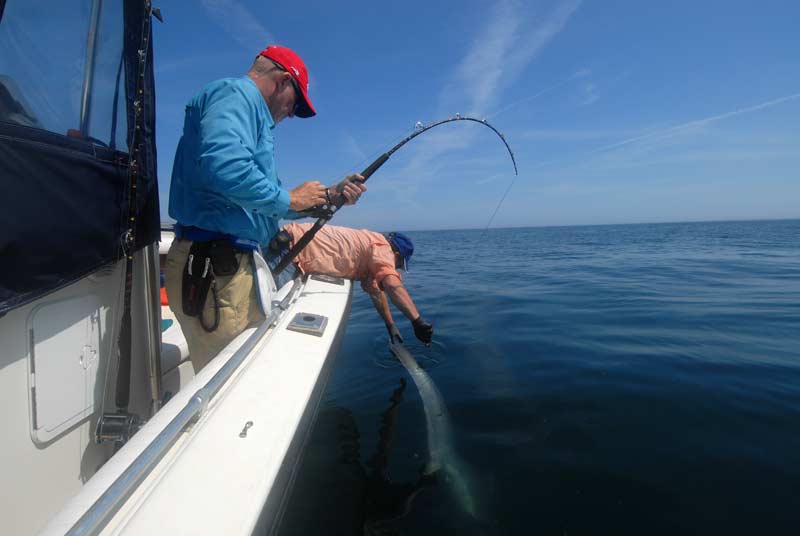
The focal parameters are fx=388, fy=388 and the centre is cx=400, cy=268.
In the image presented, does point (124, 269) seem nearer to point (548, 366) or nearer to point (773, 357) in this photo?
point (548, 366)

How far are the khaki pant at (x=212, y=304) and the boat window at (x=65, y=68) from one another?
0.67m

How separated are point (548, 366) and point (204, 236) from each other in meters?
3.96

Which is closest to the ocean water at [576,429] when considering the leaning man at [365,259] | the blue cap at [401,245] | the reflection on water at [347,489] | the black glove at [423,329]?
the reflection on water at [347,489]

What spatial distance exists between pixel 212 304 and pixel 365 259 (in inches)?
120

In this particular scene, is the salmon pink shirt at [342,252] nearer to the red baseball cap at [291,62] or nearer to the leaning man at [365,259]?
the leaning man at [365,259]

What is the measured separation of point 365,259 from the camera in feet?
17.0

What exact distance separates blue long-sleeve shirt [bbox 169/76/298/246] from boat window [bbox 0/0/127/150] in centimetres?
33

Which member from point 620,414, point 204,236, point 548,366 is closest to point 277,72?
point 204,236

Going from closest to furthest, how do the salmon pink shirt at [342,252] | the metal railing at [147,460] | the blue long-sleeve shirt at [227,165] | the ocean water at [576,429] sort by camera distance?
the metal railing at [147,460] < the blue long-sleeve shirt at [227,165] < the ocean water at [576,429] < the salmon pink shirt at [342,252]

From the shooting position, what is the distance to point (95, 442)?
1.80m

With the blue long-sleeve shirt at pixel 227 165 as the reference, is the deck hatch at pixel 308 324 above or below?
below

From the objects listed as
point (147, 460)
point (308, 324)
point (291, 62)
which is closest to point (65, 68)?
point (291, 62)

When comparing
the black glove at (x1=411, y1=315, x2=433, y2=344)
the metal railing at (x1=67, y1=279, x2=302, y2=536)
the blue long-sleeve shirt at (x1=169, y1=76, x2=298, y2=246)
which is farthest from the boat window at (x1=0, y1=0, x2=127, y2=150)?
the black glove at (x1=411, y1=315, x2=433, y2=344)

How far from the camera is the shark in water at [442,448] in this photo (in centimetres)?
259
